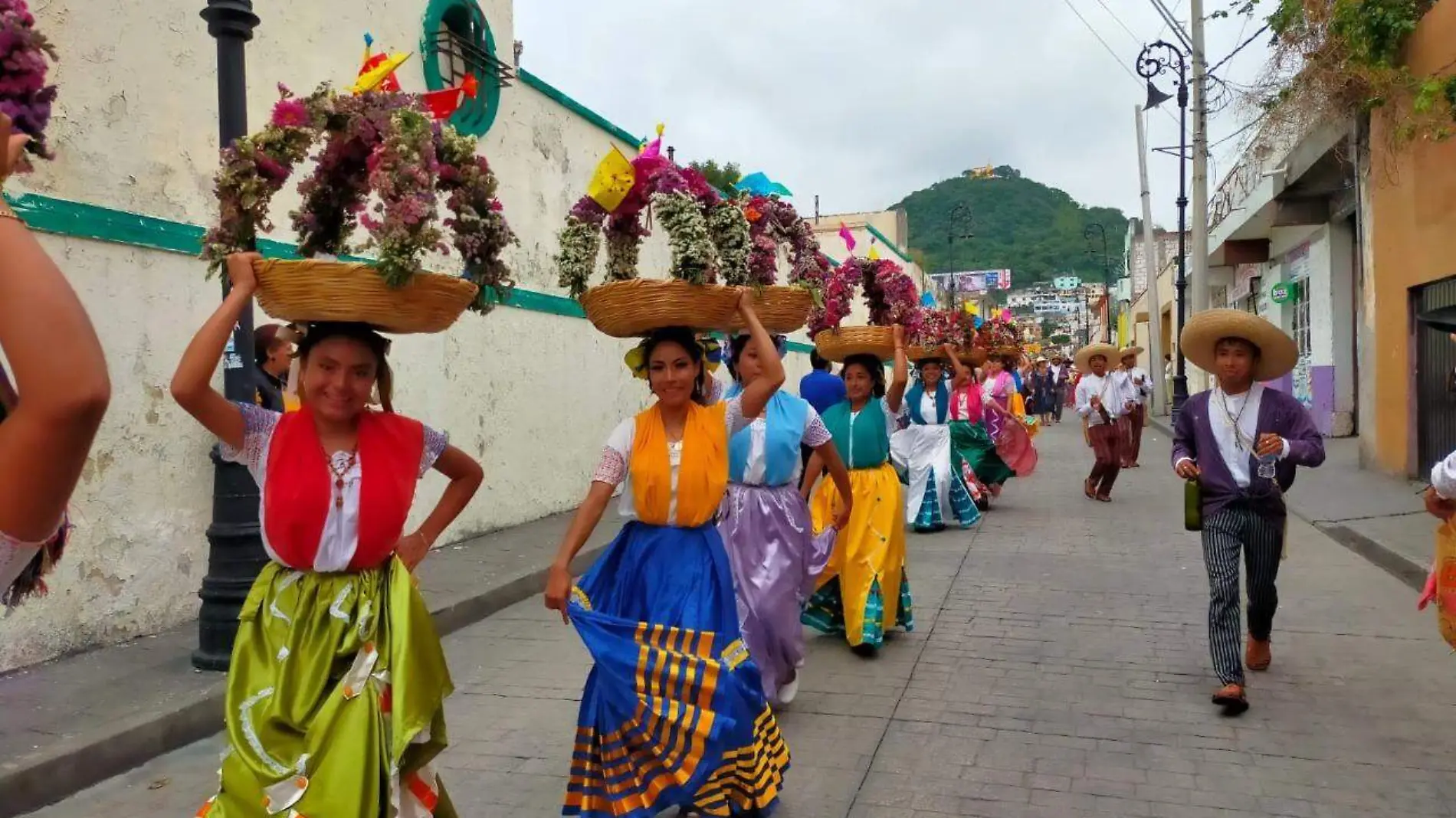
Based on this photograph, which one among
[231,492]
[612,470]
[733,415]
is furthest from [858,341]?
[231,492]

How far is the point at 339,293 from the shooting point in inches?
111

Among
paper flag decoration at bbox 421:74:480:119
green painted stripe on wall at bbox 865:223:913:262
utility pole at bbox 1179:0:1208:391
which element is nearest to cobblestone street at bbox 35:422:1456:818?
paper flag decoration at bbox 421:74:480:119

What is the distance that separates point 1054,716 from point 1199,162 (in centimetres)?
1961

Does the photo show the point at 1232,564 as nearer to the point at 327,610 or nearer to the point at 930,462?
the point at 327,610

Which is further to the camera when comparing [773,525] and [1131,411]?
[1131,411]

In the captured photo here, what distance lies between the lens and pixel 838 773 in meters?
4.43

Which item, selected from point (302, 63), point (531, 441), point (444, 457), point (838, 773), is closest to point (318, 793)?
point (444, 457)

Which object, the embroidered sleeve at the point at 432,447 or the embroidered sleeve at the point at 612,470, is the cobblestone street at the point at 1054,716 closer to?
the embroidered sleeve at the point at 612,470

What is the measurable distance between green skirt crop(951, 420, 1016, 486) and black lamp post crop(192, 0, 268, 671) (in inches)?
333

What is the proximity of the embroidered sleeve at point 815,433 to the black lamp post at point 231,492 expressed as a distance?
281cm

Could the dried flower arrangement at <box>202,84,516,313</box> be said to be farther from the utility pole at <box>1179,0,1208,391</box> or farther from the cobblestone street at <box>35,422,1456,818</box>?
the utility pole at <box>1179,0,1208,391</box>

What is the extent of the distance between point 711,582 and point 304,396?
1.50 meters

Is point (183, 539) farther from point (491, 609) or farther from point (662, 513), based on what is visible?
point (662, 513)

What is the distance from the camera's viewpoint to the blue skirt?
3566mm
